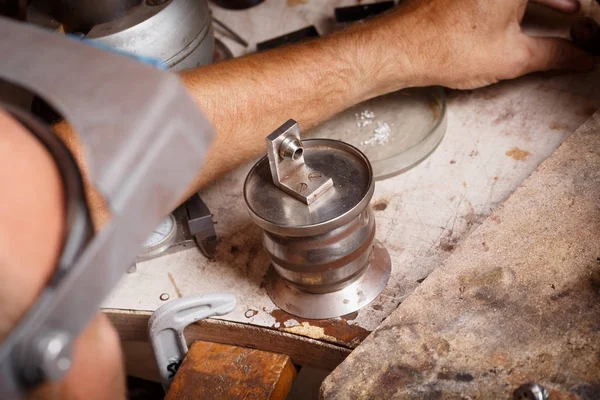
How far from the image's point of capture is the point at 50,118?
117 cm

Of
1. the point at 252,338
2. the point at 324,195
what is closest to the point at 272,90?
the point at 324,195

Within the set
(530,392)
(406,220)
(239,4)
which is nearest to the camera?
(530,392)

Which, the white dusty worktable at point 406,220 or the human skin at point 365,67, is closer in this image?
the white dusty worktable at point 406,220

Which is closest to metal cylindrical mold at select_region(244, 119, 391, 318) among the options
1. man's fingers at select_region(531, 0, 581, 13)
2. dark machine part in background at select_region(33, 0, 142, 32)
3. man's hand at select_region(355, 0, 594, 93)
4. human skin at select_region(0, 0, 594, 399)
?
human skin at select_region(0, 0, 594, 399)

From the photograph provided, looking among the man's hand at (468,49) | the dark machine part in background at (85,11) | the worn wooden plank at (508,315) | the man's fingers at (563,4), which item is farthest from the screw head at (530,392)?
the dark machine part in background at (85,11)

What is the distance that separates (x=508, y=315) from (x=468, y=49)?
56 cm

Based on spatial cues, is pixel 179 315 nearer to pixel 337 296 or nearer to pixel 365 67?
→ pixel 337 296

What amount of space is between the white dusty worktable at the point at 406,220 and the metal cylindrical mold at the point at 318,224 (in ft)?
0.09

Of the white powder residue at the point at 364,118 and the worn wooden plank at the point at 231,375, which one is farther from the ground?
the white powder residue at the point at 364,118

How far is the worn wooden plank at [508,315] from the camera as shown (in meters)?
0.75

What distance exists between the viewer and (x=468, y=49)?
3.89ft

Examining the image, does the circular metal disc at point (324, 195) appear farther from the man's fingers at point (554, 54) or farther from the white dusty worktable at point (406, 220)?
the man's fingers at point (554, 54)

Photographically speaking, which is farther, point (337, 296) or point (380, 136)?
point (380, 136)

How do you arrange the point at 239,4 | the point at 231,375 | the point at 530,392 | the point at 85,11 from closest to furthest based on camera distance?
the point at 530,392
the point at 231,375
the point at 85,11
the point at 239,4
